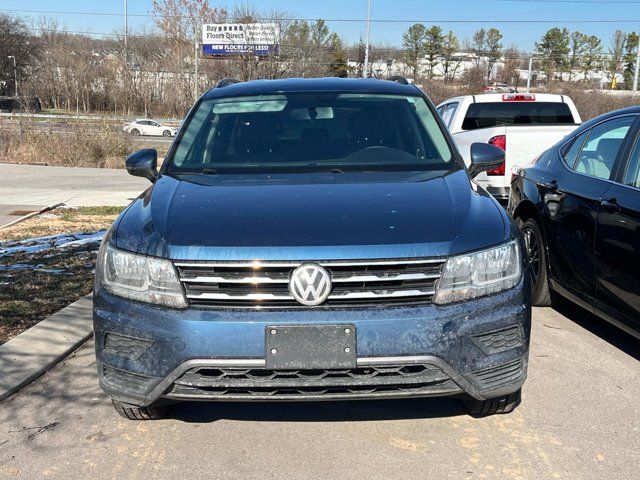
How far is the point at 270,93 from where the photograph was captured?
469 centimetres

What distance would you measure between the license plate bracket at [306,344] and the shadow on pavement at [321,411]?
766mm

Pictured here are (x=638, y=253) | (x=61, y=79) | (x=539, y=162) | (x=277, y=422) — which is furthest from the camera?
(x=61, y=79)

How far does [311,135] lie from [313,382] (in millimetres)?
1919

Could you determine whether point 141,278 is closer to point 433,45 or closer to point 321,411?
point 321,411

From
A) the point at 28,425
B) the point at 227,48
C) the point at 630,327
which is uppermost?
the point at 227,48

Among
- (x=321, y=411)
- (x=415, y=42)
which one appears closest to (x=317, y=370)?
(x=321, y=411)

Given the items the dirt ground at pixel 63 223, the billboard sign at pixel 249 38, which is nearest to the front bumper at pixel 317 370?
the dirt ground at pixel 63 223

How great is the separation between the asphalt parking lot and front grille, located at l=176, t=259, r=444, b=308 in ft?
2.53

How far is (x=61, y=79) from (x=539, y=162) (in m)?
46.5

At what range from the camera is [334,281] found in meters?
2.85

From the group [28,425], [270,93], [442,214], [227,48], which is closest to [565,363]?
[442,214]

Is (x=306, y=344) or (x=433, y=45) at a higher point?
(x=433, y=45)

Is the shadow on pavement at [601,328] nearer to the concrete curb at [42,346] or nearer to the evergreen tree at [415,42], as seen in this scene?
the concrete curb at [42,346]

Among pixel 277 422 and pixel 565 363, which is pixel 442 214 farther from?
pixel 565 363
